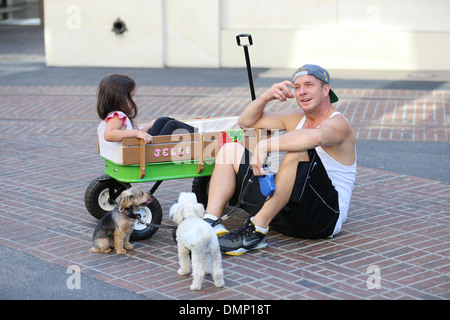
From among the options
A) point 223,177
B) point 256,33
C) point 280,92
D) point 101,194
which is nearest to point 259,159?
point 223,177

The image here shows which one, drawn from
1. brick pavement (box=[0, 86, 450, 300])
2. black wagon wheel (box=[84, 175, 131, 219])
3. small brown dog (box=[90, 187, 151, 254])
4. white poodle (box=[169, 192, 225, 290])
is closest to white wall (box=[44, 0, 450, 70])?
brick pavement (box=[0, 86, 450, 300])

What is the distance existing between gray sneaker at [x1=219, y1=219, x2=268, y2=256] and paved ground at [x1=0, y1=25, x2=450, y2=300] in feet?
0.24

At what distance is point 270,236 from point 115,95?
4.94 feet

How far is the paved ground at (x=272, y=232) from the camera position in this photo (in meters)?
4.57

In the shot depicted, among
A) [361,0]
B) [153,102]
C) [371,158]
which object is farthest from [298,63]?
[371,158]

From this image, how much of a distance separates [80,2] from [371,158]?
7.95 meters

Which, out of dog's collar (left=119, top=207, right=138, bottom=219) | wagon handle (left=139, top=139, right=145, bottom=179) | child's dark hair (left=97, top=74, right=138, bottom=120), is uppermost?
child's dark hair (left=97, top=74, right=138, bottom=120)

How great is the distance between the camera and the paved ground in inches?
180

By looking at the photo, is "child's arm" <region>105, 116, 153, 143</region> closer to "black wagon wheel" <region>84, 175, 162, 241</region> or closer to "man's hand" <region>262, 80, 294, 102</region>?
"black wagon wheel" <region>84, 175, 162, 241</region>

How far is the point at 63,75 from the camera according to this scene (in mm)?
13367

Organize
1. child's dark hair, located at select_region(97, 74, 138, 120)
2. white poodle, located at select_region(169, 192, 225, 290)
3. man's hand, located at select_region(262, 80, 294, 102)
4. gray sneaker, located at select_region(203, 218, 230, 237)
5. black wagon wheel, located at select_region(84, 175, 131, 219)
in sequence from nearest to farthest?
white poodle, located at select_region(169, 192, 225, 290) → gray sneaker, located at select_region(203, 218, 230, 237) → man's hand, located at select_region(262, 80, 294, 102) → child's dark hair, located at select_region(97, 74, 138, 120) → black wagon wheel, located at select_region(84, 175, 131, 219)

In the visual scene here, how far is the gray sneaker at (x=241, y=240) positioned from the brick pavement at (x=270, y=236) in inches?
2.8

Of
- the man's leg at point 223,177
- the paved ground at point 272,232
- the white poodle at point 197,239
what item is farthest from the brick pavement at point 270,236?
the man's leg at point 223,177

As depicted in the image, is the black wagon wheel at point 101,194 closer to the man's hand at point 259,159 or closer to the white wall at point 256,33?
the man's hand at point 259,159
